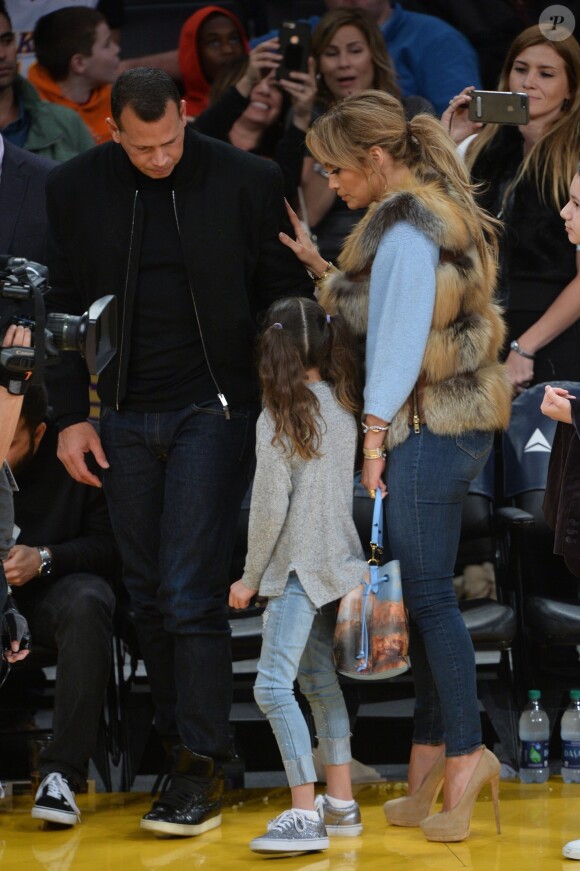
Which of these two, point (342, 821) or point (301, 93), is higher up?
point (301, 93)

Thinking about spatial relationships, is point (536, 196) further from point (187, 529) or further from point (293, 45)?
point (187, 529)

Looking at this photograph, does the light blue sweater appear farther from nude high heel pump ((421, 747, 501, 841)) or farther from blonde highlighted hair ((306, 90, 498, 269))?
nude high heel pump ((421, 747, 501, 841))

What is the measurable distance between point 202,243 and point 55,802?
157 centimetres

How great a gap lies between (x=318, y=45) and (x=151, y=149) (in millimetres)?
1852

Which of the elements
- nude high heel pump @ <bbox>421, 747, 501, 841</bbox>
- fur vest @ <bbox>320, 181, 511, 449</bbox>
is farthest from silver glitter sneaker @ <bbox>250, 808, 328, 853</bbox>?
fur vest @ <bbox>320, 181, 511, 449</bbox>

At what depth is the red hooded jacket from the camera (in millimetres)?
5938

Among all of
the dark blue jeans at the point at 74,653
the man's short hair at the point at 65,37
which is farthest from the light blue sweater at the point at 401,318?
the man's short hair at the point at 65,37

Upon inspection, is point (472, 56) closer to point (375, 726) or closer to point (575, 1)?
point (575, 1)

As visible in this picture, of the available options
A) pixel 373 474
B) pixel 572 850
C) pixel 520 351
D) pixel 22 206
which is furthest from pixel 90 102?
pixel 572 850

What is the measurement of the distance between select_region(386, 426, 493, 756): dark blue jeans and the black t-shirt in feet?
2.03

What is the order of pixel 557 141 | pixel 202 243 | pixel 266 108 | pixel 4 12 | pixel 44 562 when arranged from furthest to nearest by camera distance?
pixel 4 12, pixel 266 108, pixel 557 141, pixel 44 562, pixel 202 243

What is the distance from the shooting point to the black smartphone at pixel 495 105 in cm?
442

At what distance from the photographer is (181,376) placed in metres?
3.89

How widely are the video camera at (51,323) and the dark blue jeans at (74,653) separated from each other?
4.17 feet
